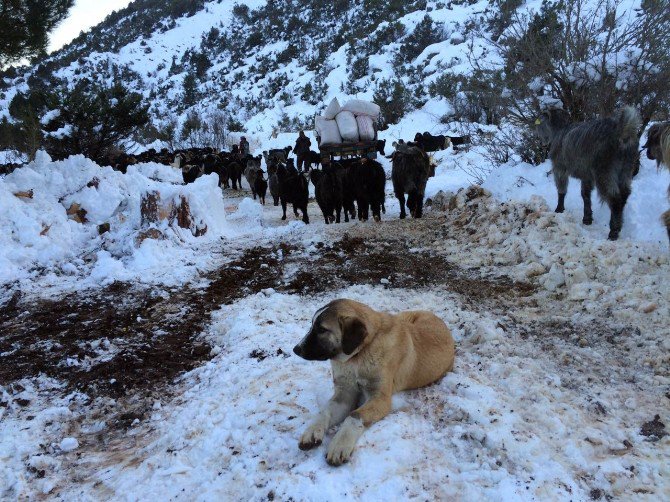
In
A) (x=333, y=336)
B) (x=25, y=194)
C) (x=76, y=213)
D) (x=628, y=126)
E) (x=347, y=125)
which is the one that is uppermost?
(x=347, y=125)

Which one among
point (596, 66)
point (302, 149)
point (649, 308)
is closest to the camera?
point (649, 308)

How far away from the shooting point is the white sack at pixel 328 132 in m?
12.9

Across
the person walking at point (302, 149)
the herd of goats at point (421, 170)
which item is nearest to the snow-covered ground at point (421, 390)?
the herd of goats at point (421, 170)

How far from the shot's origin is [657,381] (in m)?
3.24

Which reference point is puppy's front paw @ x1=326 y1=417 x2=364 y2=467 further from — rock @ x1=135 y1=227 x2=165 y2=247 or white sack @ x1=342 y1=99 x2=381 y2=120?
white sack @ x1=342 y1=99 x2=381 y2=120

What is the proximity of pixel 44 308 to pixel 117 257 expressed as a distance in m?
1.64

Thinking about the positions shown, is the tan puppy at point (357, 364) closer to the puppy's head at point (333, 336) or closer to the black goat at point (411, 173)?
the puppy's head at point (333, 336)

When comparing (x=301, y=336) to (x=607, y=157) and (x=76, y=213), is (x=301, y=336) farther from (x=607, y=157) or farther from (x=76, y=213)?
(x=76, y=213)

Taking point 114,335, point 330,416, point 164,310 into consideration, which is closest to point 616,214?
point 330,416

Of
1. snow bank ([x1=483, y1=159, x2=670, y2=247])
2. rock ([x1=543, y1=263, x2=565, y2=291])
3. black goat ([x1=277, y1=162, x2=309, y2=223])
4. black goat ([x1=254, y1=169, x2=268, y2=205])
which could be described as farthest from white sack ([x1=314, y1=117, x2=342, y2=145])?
rock ([x1=543, y1=263, x2=565, y2=291])

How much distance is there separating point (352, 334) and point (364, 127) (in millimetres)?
10929

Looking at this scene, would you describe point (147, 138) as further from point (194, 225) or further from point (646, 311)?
point (646, 311)

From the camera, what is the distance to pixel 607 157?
5648 millimetres

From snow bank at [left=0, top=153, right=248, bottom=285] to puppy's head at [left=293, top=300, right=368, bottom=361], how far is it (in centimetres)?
386
